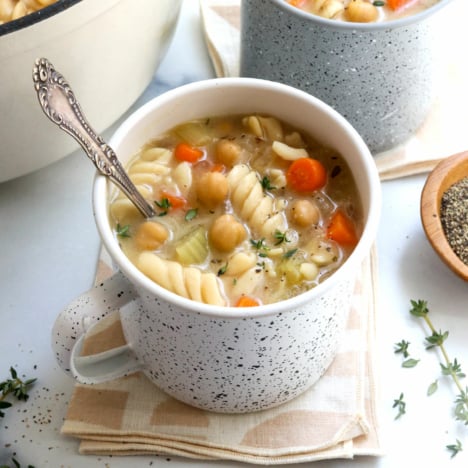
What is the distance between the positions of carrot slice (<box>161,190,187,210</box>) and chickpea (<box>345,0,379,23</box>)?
0.51 meters

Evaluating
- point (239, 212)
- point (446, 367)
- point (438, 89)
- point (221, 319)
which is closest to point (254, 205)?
point (239, 212)

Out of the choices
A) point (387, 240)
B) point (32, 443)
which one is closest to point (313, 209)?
Answer: point (387, 240)

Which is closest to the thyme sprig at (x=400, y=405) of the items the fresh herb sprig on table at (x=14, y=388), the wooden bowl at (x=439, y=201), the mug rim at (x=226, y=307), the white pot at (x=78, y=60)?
the wooden bowl at (x=439, y=201)

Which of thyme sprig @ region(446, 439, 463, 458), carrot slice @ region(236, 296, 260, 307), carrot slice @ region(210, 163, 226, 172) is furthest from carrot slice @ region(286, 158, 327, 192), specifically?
thyme sprig @ region(446, 439, 463, 458)

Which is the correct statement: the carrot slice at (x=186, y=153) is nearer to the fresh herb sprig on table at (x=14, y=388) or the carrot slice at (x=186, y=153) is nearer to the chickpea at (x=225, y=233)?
the chickpea at (x=225, y=233)

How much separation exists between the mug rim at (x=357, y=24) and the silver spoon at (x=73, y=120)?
0.45m

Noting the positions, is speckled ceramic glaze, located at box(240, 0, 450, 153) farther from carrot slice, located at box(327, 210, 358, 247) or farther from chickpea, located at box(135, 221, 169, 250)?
chickpea, located at box(135, 221, 169, 250)

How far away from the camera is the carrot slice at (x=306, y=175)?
1367 millimetres

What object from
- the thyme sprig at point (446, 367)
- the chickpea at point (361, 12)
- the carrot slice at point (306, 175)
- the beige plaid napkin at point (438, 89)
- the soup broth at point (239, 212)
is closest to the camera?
the soup broth at point (239, 212)

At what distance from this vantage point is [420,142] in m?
1.81

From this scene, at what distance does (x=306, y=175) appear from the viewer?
4.49ft

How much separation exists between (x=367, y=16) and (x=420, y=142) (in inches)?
12.9

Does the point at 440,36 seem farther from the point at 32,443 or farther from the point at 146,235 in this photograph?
the point at 32,443

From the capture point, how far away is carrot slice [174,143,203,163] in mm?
1415
